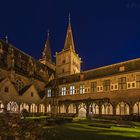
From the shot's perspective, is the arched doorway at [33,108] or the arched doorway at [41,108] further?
the arched doorway at [41,108]

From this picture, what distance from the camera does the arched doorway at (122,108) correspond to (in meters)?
32.7

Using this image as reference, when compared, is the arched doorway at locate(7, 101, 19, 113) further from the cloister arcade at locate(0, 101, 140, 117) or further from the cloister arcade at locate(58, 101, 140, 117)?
the cloister arcade at locate(58, 101, 140, 117)

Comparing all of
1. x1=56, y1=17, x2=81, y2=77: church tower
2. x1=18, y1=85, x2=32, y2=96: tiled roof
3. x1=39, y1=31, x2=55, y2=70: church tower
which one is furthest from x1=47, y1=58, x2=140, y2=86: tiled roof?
x1=39, y1=31, x2=55, y2=70: church tower

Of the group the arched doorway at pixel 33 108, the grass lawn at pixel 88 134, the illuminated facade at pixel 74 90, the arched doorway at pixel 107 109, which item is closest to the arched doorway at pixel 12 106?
the illuminated facade at pixel 74 90

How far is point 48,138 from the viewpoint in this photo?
9.97 metres

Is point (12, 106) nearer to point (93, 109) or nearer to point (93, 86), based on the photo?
point (93, 109)

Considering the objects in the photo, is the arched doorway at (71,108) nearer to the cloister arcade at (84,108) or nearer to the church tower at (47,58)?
the cloister arcade at (84,108)

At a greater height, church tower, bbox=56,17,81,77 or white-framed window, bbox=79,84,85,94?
church tower, bbox=56,17,81,77

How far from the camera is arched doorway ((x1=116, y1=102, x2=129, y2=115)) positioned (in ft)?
107

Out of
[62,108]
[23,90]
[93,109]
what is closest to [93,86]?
[93,109]

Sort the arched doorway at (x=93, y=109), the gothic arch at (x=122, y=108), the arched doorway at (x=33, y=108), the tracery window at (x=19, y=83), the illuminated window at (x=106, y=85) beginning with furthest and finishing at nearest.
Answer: the tracery window at (x=19, y=83)
the arched doorway at (x=33, y=108)
the arched doorway at (x=93, y=109)
the illuminated window at (x=106, y=85)
the gothic arch at (x=122, y=108)

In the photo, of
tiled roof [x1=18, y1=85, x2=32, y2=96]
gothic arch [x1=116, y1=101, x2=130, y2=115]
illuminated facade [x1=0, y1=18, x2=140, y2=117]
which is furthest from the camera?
tiled roof [x1=18, y1=85, x2=32, y2=96]

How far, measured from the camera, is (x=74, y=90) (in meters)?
39.5

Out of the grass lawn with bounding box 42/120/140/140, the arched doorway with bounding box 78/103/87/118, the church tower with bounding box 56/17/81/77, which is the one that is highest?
the church tower with bounding box 56/17/81/77
